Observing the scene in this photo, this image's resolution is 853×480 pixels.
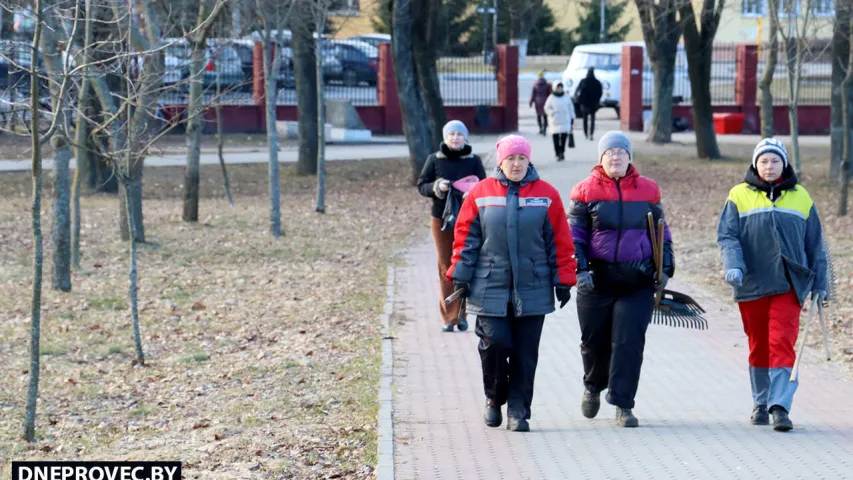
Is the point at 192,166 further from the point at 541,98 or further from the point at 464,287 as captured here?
the point at 541,98

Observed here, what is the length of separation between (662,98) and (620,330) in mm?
22360

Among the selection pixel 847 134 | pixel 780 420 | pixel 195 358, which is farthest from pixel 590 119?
pixel 780 420

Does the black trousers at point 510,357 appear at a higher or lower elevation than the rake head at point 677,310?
lower

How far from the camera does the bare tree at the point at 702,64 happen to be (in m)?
23.7

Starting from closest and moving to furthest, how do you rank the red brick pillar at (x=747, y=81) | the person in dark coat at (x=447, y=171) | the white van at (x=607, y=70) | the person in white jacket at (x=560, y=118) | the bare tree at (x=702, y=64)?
1. the person in dark coat at (x=447, y=171)
2. the bare tree at (x=702, y=64)
3. the person in white jacket at (x=560, y=118)
4. the red brick pillar at (x=747, y=81)
5. the white van at (x=607, y=70)

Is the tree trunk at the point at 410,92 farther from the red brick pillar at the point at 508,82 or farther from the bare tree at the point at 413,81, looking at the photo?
the red brick pillar at the point at 508,82

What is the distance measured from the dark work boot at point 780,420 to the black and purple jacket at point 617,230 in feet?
3.11

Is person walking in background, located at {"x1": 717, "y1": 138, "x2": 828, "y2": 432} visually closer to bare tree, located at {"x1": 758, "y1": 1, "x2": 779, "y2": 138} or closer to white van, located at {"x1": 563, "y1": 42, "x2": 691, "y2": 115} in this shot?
bare tree, located at {"x1": 758, "y1": 1, "x2": 779, "y2": 138}

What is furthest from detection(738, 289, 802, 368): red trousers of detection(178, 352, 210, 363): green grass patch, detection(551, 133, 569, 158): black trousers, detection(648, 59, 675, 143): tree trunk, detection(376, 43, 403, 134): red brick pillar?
detection(376, 43, 403, 134): red brick pillar

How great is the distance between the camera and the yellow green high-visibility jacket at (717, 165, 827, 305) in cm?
633

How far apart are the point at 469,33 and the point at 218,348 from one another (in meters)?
41.3

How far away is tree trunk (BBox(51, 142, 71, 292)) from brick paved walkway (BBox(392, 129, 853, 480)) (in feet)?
13.2

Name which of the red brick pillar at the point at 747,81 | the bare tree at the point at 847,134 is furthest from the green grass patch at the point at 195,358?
the red brick pillar at the point at 747,81

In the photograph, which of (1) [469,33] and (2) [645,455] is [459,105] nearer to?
(1) [469,33]
